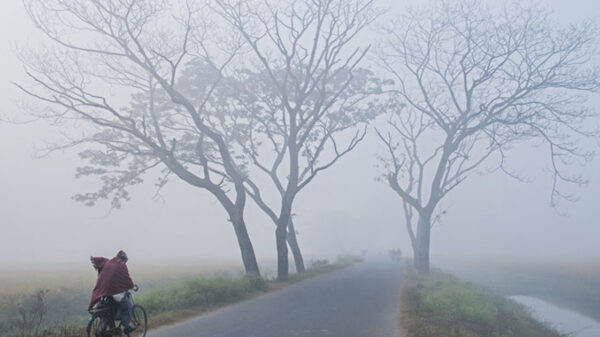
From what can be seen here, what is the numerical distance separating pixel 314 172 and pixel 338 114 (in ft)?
16.4

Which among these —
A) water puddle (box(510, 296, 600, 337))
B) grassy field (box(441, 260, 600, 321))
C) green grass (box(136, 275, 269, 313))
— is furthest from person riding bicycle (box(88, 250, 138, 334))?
grassy field (box(441, 260, 600, 321))

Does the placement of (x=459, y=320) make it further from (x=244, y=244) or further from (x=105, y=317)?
(x=244, y=244)

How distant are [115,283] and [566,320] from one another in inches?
659

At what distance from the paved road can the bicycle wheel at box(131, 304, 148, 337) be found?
0.69 feet

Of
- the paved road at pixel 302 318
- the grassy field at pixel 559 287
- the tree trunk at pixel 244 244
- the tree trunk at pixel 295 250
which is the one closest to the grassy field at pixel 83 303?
the paved road at pixel 302 318

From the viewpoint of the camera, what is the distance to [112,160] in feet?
74.4

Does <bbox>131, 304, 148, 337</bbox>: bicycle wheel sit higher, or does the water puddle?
<bbox>131, 304, 148, 337</bbox>: bicycle wheel

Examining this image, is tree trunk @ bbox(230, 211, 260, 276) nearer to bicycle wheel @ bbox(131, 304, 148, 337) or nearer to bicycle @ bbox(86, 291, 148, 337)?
bicycle wheel @ bbox(131, 304, 148, 337)

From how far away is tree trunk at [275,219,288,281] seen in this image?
2277cm

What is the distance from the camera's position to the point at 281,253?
912 inches

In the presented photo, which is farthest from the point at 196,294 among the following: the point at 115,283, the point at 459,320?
the point at 459,320

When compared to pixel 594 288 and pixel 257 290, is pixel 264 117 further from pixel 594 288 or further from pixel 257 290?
pixel 594 288

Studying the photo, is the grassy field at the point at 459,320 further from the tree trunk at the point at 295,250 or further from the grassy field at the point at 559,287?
the tree trunk at the point at 295,250

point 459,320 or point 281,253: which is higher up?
point 281,253
